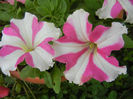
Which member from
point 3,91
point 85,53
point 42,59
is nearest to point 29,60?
point 42,59

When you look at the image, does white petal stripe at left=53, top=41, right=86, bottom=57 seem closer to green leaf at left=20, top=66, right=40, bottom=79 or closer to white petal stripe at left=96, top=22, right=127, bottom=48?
white petal stripe at left=96, top=22, right=127, bottom=48

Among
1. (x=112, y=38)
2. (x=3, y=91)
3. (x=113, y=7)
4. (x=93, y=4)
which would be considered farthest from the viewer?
(x=3, y=91)

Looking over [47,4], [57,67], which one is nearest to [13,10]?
[47,4]

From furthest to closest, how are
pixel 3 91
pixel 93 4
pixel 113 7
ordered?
pixel 3 91, pixel 93 4, pixel 113 7

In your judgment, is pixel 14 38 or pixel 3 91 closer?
pixel 14 38

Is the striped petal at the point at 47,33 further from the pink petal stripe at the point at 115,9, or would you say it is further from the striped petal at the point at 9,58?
the pink petal stripe at the point at 115,9

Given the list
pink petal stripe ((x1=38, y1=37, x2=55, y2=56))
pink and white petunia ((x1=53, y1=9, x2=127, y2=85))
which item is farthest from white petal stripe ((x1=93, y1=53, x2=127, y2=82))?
pink petal stripe ((x1=38, y1=37, x2=55, y2=56))

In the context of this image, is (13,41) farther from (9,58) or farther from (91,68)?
(91,68)
